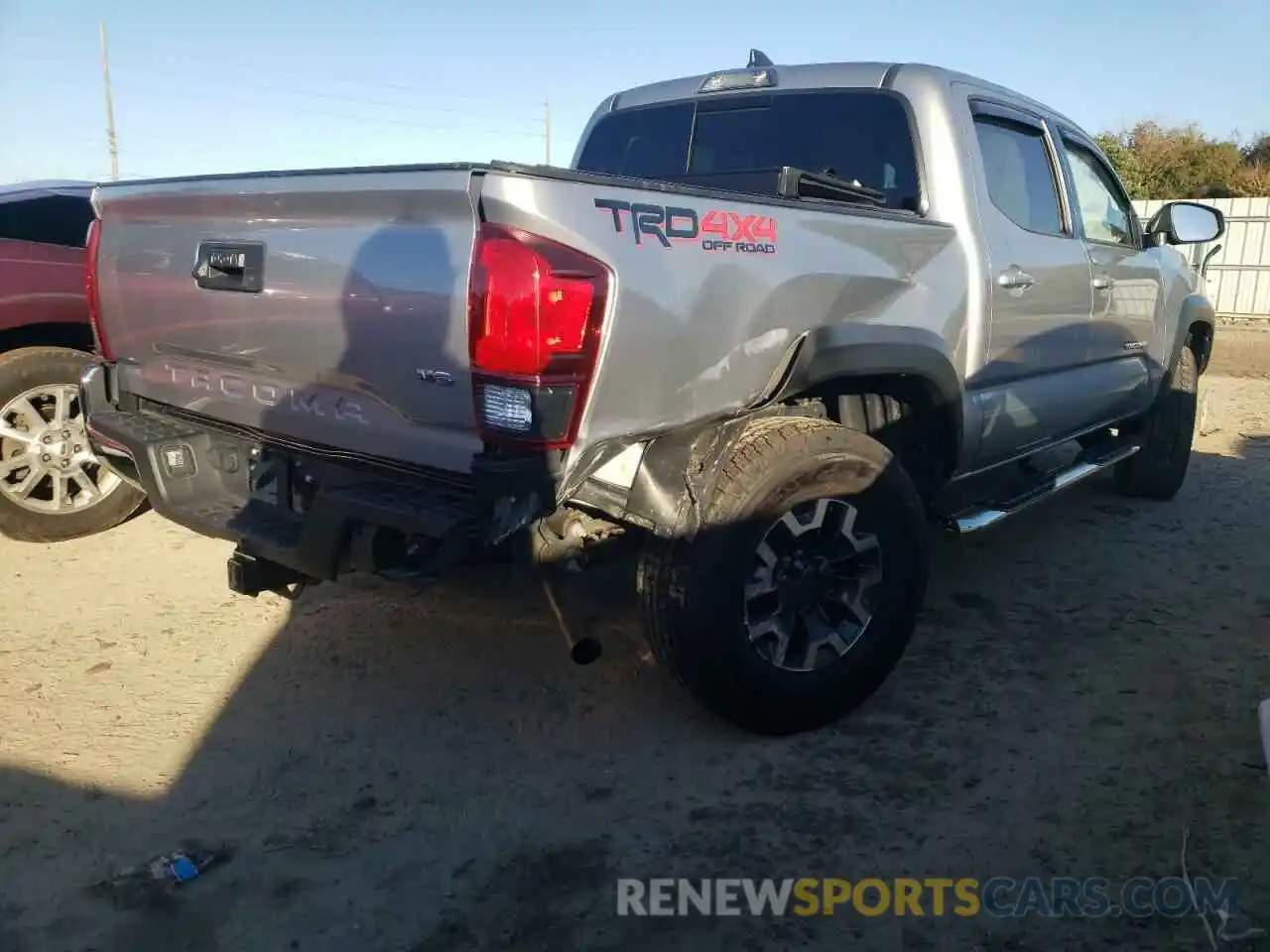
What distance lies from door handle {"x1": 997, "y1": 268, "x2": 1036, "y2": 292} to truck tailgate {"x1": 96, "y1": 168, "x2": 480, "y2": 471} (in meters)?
2.31

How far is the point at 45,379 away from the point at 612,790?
345 centimetres

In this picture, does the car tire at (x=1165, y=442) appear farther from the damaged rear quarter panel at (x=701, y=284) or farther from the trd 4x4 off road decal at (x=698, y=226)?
the trd 4x4 off road decal at (x=698, y=226)

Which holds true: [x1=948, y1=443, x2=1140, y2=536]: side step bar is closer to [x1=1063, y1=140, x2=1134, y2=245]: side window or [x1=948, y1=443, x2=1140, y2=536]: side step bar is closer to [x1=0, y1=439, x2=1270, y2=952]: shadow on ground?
[x1=0, y1=439, x2=1270, y2=952]: shadow on ground

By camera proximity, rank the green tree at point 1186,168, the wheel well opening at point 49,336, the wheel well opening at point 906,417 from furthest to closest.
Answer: the green tree at point 1186,168 < the wheel well opening at point 49,336 < the wheel well opening at point 906,417

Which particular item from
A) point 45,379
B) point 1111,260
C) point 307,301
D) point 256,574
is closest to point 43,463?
point 45,379

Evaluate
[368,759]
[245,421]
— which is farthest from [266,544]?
[368,759]

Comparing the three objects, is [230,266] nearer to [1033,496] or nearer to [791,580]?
[791,580]

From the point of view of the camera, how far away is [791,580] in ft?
10.1

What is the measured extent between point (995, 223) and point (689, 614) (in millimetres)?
2083

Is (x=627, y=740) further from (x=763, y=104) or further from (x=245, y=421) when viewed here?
(x=763, y=104)

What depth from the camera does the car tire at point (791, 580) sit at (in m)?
2.82

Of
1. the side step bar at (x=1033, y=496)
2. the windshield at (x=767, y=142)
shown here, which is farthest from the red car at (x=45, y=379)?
the side step bar at (x=1033, y=496)

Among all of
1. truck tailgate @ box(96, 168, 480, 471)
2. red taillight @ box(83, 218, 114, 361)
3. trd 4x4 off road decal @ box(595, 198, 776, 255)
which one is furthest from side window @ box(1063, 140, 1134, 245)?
→ red taillight @ box(83, 218, 114, 361)

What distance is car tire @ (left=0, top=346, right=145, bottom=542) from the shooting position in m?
4.56
